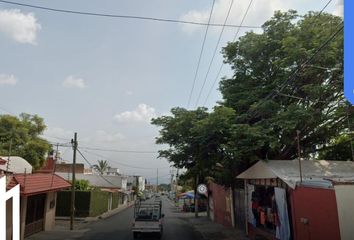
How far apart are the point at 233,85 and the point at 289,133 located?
17.1 feet

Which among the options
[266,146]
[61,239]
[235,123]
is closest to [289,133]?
[266,146]

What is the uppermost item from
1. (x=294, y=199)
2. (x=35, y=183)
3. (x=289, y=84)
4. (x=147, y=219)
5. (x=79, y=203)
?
(x=289, y=84)

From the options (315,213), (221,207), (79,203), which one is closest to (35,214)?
(221,207)

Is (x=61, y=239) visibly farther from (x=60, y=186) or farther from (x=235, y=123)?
(x=235, y=123)

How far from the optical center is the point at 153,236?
25.3 metres

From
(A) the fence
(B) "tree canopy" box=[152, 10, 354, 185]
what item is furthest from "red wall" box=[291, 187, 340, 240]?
(A) the fence

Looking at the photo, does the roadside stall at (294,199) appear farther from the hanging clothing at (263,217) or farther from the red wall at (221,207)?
the red wall at (221,207)

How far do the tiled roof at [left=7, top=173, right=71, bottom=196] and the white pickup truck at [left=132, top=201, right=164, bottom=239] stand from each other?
5.54m

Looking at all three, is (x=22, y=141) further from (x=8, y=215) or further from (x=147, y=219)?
(x=8, y=215)

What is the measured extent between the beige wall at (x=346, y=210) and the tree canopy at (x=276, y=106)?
4.67m

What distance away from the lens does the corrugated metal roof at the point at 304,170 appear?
17531 millimetres

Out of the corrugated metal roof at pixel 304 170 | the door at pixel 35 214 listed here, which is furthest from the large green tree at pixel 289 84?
the door at pixel 35 214

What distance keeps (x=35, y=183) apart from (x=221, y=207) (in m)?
17.6

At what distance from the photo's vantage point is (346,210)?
510 inches
